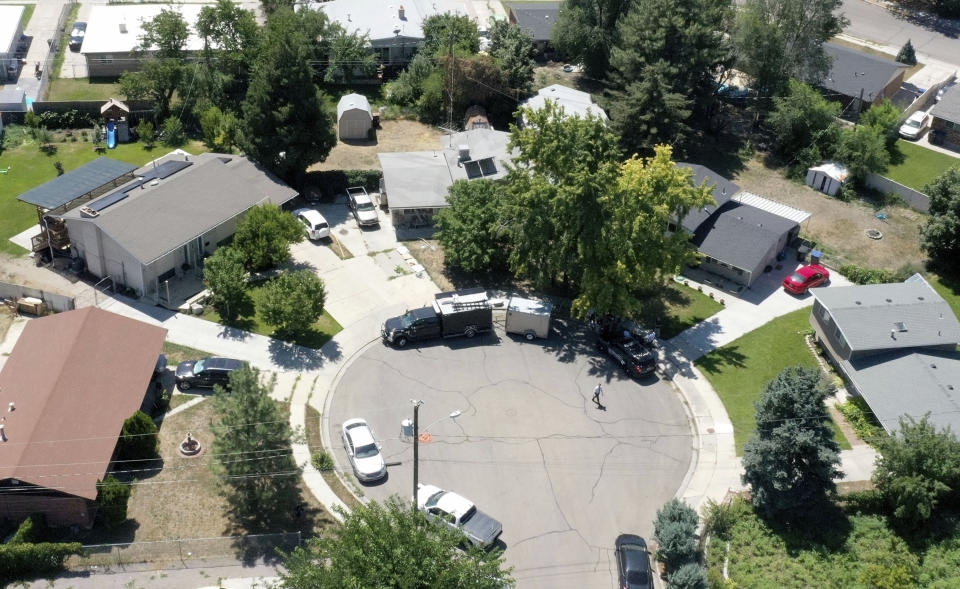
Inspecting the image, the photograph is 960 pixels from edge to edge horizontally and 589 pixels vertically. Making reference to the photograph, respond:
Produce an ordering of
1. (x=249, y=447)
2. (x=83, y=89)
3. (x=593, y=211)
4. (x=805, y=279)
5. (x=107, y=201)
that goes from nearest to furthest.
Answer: (x=249, y=447)
(x=593, y=211)
(x=107, y=201)
(x=805, y=279)
(x=83, y=89)

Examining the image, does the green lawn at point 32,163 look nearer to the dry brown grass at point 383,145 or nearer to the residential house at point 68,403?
the dry brown grass at point 383,145

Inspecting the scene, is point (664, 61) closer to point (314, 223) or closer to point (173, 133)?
point (314, 223)

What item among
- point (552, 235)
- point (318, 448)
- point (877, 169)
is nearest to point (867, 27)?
point (877, 169)

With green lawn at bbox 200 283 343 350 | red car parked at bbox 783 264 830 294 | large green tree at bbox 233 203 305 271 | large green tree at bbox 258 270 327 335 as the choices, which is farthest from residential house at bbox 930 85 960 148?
large green tree at bbox 258 270 327 335

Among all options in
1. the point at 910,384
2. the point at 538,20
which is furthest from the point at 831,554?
the point at 538,20

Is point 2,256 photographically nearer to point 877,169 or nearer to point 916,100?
point 877,169

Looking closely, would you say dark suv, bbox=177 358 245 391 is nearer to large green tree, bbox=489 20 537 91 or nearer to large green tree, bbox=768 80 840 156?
large green tree, bbox=489 20 537 91
